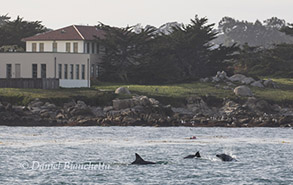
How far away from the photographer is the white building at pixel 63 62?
97.7 m

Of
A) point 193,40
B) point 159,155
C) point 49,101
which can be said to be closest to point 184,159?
point 159,155

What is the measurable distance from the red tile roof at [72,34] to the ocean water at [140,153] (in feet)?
117

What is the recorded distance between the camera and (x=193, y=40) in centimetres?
10912

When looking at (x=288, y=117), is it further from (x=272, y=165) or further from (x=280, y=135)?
(x=272, y=165)

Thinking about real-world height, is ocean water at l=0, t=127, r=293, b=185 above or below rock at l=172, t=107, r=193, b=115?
below

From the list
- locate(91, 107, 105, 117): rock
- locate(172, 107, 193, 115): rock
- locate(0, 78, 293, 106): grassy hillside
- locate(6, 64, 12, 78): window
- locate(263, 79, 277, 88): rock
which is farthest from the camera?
locate(263, 79, 277, 88): rock

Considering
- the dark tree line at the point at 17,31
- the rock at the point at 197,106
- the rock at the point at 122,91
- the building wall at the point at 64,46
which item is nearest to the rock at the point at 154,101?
the rock at the point at 197,106

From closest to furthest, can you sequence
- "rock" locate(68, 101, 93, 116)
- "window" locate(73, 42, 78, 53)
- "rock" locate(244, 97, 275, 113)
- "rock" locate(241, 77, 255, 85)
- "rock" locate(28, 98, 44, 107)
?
1. "rock" locate(68, 101, 93, 116)
2. "rock" locate(28, 98, 44, 107)
3. "rock" locate(244, 97, 275, 113)
4. "rock" locate(241, 77, 255, 85)
5. "window" locate(73, 42, 78, 53)

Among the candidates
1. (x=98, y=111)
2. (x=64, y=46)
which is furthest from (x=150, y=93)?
(x=64, y=46)

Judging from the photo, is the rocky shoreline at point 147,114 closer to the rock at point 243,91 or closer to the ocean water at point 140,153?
the rock at point 243,91

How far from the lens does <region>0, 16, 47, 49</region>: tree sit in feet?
384

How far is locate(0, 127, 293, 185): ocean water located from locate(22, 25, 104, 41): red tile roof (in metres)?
35.5

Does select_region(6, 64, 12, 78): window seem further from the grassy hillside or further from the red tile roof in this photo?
the red tile roof

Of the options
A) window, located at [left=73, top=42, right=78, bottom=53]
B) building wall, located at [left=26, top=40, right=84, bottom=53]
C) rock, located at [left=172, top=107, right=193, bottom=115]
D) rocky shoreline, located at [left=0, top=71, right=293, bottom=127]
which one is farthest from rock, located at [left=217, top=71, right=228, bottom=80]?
window, located at [left=73, top=42, right=78, bottom=53]
